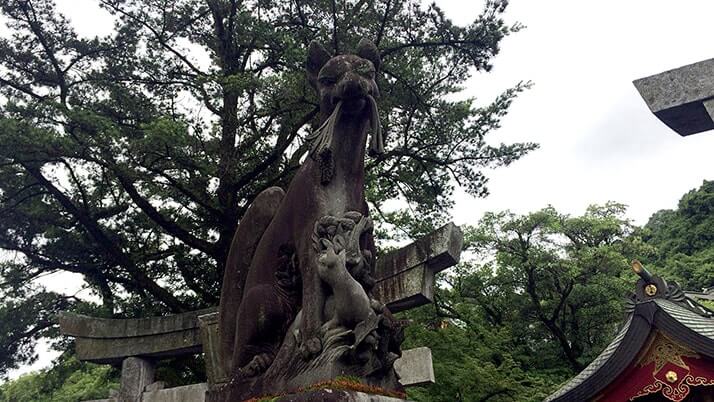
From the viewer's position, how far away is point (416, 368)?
7.00 metres

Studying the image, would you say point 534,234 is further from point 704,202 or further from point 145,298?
point 145,298

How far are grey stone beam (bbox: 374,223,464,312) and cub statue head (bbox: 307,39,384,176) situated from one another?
7.48 feet

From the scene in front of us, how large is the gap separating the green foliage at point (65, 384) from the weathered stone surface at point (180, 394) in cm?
469

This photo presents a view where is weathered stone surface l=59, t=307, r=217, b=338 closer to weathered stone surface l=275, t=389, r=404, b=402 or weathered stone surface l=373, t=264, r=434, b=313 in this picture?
weathered stone surface l=373, t=264, r=434, b=313

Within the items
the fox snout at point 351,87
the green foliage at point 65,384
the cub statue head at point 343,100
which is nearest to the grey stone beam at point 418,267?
the cub statue head at point 343,100

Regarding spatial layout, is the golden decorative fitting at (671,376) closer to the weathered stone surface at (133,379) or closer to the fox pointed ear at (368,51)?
the fox pointed ear at (368,51)

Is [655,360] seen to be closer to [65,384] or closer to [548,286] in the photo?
[548,286]

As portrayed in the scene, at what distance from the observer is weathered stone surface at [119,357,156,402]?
8195mm

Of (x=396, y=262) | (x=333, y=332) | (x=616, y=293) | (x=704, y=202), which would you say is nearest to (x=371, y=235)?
(x=333, y=332)

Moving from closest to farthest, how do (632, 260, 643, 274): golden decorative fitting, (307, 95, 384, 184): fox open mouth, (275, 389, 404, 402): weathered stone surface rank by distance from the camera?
(275, 389, 404, 402): weathered stone surface, (307, 95, 384, 184): fox open mouth, (632, 260, 643, 274): golden decorative fitting

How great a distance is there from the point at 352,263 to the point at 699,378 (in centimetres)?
437

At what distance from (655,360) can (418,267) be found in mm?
2743

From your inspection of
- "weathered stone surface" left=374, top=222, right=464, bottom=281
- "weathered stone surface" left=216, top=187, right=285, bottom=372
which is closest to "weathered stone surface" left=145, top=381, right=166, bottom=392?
"weathered stone surface" left=374, top=222, right=464, bottom=281

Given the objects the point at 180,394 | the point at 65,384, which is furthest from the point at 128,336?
the point at 65,384
